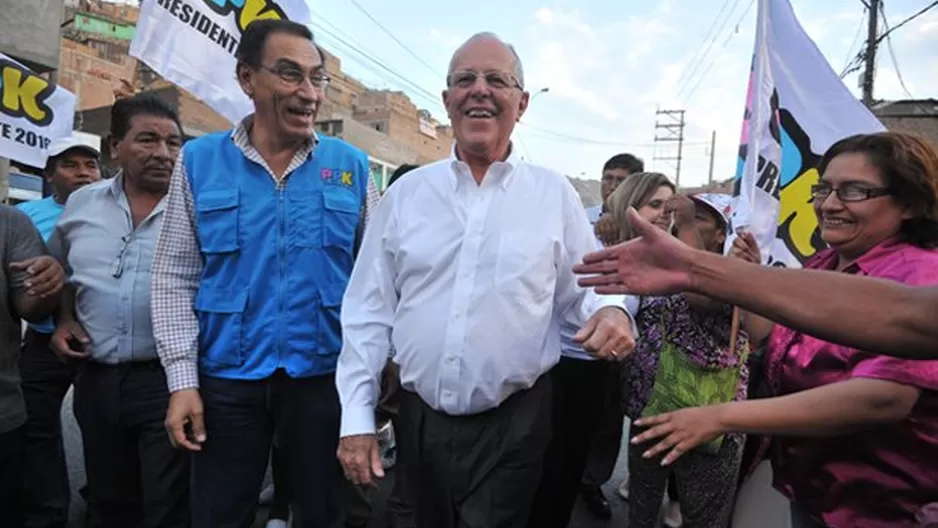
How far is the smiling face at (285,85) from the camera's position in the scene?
2.06 metres

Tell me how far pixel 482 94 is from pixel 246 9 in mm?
2078

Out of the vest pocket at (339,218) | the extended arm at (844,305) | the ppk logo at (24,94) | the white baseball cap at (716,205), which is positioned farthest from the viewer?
the ppk logo at (24,94)

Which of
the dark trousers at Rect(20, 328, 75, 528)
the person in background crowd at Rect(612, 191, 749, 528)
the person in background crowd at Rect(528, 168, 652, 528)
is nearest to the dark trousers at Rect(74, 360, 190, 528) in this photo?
the dark trousers at Rect(20, 328, 75, 528)

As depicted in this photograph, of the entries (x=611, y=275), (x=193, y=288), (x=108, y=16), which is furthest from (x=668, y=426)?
(x=108, y=16)

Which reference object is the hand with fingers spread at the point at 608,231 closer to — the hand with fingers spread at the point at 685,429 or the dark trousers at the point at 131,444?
the hand with fingers spread at the point at 685,429

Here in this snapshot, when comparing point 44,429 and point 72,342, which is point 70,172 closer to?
point 44,429

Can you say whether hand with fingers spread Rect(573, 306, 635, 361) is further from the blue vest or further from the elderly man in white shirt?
the blue vest

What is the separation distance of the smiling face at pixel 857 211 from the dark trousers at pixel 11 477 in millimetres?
3099

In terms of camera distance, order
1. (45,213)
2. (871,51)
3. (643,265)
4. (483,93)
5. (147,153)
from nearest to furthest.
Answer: (643,265) < (483,93) < (147,153) < (45,213) < (871,51)

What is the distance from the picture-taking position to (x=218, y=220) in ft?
6.55

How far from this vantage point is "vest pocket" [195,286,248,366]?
195cm

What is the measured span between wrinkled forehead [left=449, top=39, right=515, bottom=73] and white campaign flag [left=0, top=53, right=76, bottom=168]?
340 centimetres

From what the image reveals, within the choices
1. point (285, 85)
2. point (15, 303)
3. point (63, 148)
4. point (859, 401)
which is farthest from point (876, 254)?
point (63, 148)

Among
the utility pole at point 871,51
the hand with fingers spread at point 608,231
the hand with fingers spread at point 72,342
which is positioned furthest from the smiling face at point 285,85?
the utility pole at point 871,51
